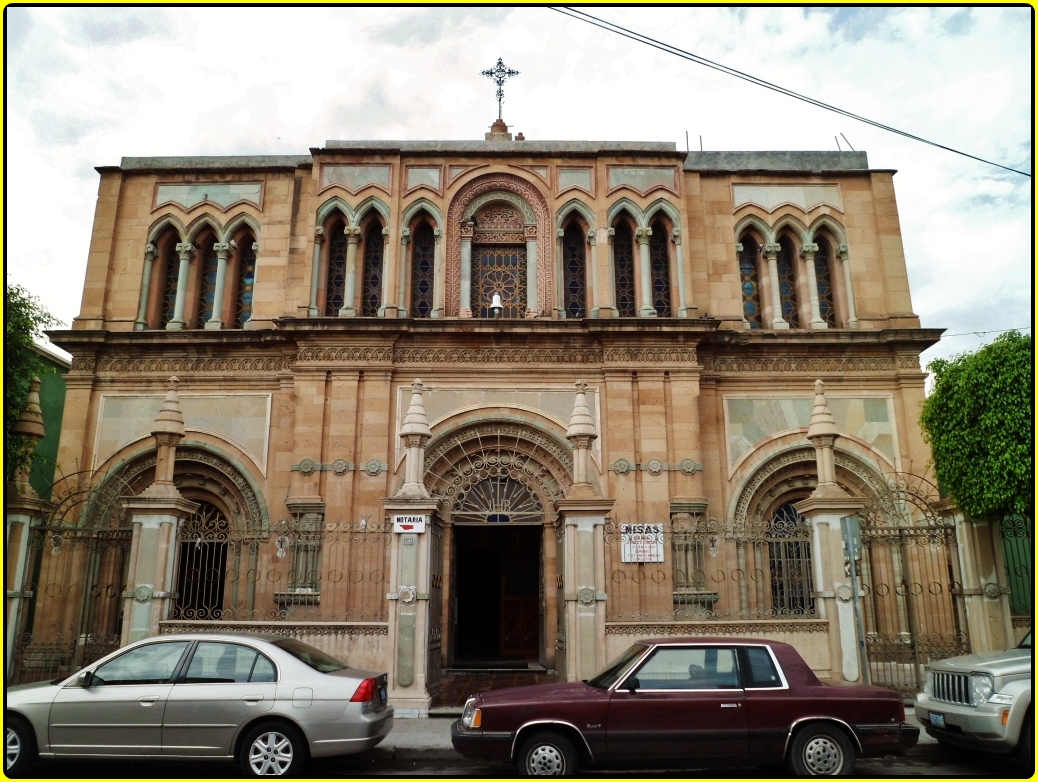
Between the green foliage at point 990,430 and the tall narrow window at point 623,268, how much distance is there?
283 inches

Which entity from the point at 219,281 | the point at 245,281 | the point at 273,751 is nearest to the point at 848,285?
the point at 245,281

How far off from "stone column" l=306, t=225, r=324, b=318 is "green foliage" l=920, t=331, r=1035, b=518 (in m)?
13.2

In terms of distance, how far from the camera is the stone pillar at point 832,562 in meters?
11.4

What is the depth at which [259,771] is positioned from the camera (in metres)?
7.93

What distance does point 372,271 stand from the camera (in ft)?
63.0

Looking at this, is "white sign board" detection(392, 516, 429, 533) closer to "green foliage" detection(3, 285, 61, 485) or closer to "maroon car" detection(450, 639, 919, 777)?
"maroon car" detection(450, 639, 919, 777)

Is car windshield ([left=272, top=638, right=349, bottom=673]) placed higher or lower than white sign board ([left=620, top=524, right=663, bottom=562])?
lower

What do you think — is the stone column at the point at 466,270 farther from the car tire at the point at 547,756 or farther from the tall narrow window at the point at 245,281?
the car tire at the point at 547,756

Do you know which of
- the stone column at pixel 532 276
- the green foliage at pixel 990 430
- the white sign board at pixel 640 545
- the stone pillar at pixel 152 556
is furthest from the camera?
the stone column at pixel 532 276

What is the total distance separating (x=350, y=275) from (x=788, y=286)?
10762mm

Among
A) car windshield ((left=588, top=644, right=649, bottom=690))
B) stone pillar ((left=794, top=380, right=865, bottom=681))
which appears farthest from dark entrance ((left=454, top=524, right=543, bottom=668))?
car windshield ((left=588, top=644, right=649, bottom=690))

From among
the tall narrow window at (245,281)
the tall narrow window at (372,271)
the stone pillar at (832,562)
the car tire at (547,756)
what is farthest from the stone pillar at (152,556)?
the stone pillar at (832,562)

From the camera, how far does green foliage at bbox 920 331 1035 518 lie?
12523mm

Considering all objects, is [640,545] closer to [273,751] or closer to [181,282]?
[273,751]
